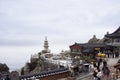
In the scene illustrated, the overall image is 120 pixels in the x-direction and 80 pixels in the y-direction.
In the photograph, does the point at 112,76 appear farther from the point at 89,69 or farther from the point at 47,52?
the point at 47,52

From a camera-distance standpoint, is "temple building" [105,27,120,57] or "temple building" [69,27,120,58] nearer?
"temple building" [105,27,120,57]

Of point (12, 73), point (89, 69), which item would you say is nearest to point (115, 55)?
point (89, 69)

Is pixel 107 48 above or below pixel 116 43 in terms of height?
below

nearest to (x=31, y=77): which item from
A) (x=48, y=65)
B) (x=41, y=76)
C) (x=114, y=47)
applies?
(x=41, y=76)

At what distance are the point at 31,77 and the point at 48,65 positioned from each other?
26.4 meters

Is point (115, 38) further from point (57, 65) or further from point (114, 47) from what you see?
point (57, 65)

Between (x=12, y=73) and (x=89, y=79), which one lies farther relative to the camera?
(x=89, y=79)

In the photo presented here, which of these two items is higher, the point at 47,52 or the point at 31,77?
the point at 47,52

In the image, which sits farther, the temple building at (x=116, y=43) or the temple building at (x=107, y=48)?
the temple building at (x=107, y=48)

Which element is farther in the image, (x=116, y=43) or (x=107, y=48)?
(x=107, y=48)

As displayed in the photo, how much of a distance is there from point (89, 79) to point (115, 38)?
28.0 meters

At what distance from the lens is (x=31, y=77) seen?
31.9 metres

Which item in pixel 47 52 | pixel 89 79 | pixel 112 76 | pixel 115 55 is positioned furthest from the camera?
pixel 47 52

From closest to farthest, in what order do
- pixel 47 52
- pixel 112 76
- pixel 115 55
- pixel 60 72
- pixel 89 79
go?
pixel 112 76, pixel 89 79, pixel 60 72, pixel 115 55, pixel 47 52
